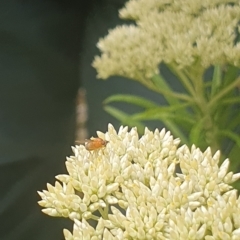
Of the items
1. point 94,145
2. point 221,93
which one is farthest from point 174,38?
point 94,145

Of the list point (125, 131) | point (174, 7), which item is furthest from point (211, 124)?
point (125, 131)

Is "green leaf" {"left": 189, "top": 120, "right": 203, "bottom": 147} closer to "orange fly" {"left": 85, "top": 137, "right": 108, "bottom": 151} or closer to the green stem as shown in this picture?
the green stem

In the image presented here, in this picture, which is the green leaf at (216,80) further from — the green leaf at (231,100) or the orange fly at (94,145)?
the orange fly at (94,145)

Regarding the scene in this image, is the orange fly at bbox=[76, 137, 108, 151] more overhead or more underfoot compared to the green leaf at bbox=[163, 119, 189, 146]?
more underfoot

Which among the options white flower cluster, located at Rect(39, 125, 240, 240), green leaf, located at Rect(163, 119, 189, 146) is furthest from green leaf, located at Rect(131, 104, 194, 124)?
white flower cluster, located at Rect(39, 125, 240, 240)

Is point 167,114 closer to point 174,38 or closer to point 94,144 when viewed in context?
point 174,38

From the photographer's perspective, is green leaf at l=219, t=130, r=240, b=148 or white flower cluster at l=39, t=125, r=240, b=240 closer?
white flower cluster at l=39, t=125, r=240, b=240

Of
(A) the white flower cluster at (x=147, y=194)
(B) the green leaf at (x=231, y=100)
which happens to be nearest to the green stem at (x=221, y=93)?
(B) the green leaf at (x=231, y=100)

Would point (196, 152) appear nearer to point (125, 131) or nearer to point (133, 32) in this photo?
point (125, 131)
